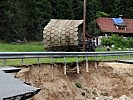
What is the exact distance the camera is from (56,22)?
121ft

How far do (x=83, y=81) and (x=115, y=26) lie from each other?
180ft

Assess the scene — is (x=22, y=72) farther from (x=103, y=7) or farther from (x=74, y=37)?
(x=103, y=7)

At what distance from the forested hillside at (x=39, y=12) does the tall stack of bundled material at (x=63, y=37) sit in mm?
20051

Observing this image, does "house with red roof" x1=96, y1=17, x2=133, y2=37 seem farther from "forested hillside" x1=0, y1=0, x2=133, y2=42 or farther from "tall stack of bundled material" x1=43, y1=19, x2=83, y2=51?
"tall stack of bundled material" x1=43, y1=19, x2=83, y2=51

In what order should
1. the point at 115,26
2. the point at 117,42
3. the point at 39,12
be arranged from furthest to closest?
the point at 115,26 < the point at 39,12 < the point at 117,42

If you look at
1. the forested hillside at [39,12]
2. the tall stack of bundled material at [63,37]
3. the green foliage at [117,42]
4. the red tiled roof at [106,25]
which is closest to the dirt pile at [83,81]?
the tall stack of bundled material at [63,37]

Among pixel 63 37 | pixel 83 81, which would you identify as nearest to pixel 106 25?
pixel 63 37

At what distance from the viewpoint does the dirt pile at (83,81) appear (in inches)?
658

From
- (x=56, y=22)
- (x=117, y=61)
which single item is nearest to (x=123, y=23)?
(x=56, y=22)

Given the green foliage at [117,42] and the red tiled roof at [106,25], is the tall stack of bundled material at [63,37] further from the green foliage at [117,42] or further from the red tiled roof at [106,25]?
the red tiled roof at [106,25]

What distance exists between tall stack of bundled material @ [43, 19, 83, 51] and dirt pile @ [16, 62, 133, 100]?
34.7ft

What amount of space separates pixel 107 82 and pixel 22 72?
6427 mm

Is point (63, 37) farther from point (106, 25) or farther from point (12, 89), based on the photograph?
point (106, 25)

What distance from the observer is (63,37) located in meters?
33.6
